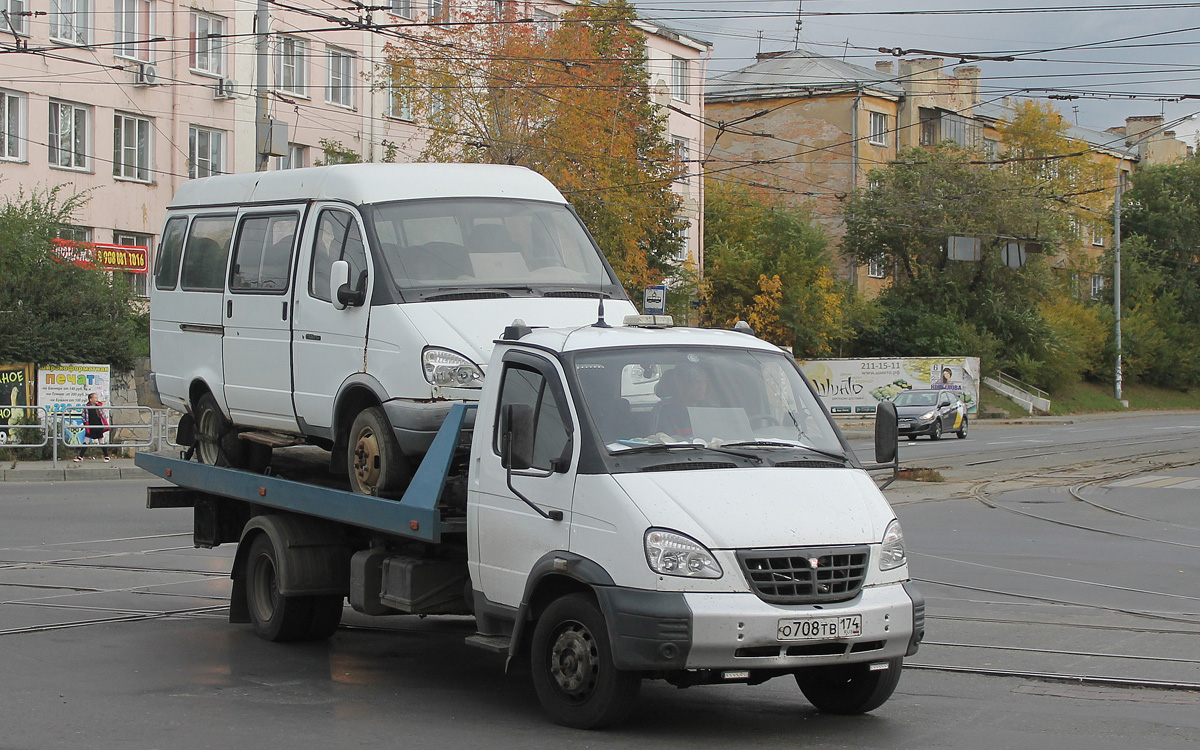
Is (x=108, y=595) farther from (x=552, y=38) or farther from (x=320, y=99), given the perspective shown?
(x=320, y=99)

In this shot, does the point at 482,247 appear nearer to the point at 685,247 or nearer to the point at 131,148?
the point at 131,148

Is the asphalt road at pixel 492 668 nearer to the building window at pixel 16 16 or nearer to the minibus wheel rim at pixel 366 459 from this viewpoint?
the minibus wheel rim at pixel 366 459

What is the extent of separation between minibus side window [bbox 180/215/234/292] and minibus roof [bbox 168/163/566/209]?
22.7 inches

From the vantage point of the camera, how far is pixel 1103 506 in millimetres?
19062

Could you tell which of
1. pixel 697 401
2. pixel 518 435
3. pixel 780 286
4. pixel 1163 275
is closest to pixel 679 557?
pixel 697 401

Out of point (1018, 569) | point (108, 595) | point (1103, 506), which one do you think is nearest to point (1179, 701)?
point (1018, 569)

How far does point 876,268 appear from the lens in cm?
6475

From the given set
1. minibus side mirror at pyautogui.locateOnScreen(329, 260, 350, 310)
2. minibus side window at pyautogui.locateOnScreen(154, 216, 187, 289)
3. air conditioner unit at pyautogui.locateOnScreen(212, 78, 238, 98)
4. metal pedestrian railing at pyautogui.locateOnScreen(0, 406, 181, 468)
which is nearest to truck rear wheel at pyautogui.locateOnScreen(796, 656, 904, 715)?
minibus side mirror at pyautogui.locateOnScreen(329, 260, 350, 310)

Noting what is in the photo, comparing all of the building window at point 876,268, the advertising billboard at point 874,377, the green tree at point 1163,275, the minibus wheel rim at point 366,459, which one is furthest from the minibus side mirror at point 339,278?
the green tree at point 1163,275

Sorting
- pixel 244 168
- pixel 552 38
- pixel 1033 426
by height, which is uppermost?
pixel 552 38

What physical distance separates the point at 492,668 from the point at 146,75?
29833 mm

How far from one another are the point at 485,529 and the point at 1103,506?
45.8 feet

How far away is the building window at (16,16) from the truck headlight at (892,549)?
3073cm

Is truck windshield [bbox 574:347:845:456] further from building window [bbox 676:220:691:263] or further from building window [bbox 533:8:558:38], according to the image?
building window [bbox 676:220:691:263]
